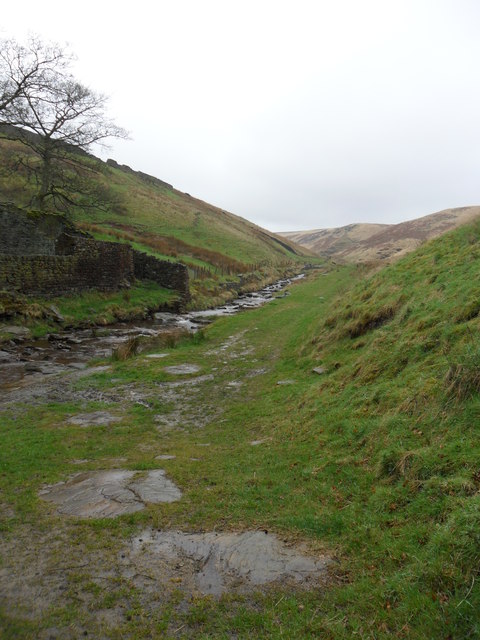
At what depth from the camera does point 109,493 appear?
5832mm

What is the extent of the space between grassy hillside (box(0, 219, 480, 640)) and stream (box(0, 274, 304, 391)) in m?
3.04

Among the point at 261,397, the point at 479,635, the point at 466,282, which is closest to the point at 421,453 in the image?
the point at 479,635

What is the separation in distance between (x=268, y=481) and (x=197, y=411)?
15.4 feet

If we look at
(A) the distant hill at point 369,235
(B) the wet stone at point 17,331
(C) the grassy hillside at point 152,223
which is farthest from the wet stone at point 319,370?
(A) the distant hill at point 369,235

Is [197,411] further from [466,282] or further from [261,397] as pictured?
[466,282]

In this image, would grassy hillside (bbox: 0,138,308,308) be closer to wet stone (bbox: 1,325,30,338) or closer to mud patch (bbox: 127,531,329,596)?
wet stone (bbox: 1,325,30,338)

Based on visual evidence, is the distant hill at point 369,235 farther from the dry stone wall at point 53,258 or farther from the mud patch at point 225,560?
the mud patch at point 225,560

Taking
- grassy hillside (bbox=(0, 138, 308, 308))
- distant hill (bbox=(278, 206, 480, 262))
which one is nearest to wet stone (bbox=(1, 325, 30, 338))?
grassy hillside (bbox=(0, 138, 308, 308))

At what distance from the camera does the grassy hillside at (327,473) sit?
3365 millimetres

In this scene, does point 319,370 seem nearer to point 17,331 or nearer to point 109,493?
point 109,493

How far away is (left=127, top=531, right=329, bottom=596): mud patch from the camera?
3.89 meters

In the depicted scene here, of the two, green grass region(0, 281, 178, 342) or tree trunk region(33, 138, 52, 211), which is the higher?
tree trunk region(33, 138, 52, 211)

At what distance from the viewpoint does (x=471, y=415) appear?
4.95 m

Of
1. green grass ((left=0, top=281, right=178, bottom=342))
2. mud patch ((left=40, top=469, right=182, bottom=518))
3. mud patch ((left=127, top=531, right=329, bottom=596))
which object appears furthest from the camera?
green grass ((left=0, top=281, right=178, bottom=342))
